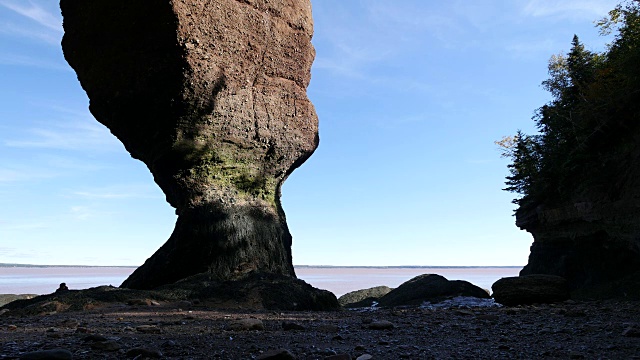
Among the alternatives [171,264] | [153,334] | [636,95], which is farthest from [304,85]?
[153,334]

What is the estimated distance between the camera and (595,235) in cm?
2088

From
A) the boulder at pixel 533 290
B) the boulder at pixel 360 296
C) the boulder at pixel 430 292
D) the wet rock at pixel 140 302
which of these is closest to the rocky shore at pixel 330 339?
the wet rock at pixel 140 302

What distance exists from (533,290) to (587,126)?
9.66 meters

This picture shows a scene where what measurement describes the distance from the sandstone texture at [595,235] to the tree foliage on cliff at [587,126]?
363 millimetres

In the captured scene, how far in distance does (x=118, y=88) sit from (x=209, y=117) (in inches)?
130

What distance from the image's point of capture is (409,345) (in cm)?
582

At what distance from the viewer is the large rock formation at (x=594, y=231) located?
17844 mm

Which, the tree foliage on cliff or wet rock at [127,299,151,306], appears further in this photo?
the tree foliage on cliff

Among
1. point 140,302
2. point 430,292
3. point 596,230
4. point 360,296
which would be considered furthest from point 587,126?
point 140,302

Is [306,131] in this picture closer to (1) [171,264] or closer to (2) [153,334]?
(1) [171,264]

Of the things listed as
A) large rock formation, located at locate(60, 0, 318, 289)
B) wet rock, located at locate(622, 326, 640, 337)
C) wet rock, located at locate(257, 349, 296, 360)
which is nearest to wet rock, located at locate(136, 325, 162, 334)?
wet rock, located at locate(257, 349, 296, 360)

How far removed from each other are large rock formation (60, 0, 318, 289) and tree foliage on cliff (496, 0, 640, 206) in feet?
39.6

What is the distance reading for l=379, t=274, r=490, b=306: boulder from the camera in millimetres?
21750

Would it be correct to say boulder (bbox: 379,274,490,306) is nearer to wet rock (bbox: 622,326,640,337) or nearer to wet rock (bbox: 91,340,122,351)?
wet rock (bbox: 622,326,640,337)
